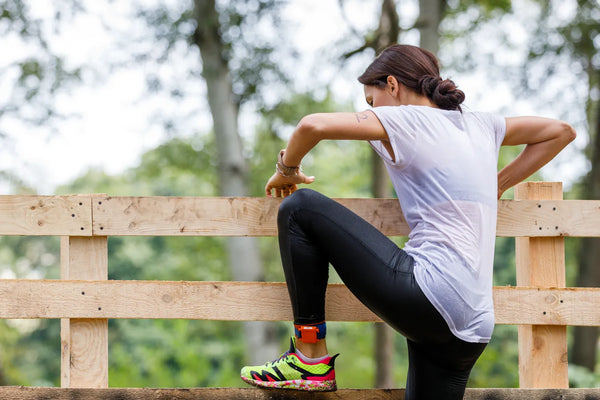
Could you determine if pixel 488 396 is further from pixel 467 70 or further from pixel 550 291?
pixel 467 70

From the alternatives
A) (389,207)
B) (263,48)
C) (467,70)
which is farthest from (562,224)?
(467,70)

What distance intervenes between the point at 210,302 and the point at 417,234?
0.96m

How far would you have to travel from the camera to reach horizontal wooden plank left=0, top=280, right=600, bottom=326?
2.60m

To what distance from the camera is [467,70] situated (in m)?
9.96

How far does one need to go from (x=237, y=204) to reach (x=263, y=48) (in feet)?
17.8

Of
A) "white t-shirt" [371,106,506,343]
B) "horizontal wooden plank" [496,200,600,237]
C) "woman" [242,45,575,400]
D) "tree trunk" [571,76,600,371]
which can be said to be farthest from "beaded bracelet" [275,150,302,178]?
"tree trunk" [571,76,600,371]

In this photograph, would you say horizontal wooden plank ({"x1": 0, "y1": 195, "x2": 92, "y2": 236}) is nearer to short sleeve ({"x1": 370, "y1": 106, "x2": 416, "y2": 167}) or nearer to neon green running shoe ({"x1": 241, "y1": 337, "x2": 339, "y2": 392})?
neon green running shoe ({"x1": 241, "y1": 337, "x2": 339, "y2": 392})

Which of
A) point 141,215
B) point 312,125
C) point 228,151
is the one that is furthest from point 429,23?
point 312,125

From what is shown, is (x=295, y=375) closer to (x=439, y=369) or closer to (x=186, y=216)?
(x=439, y=369)

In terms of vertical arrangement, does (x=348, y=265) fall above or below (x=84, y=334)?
above

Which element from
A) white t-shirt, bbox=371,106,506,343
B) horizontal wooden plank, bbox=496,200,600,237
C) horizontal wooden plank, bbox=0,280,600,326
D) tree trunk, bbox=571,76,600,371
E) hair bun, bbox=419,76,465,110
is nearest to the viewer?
white t-shirt, bbox=371,106,506,343

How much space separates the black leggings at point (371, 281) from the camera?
206 cm

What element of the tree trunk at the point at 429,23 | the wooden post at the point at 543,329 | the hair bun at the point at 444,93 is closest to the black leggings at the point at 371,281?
the hair bun at the point at 444,93

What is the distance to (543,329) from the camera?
270cm
